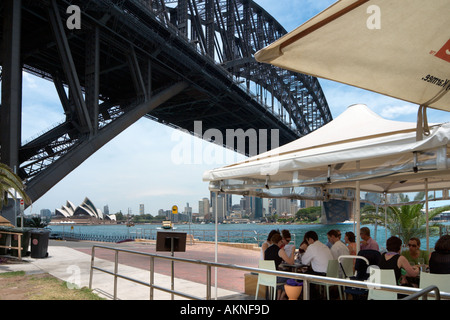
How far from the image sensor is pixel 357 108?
7.07 m

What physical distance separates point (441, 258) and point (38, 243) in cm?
1280

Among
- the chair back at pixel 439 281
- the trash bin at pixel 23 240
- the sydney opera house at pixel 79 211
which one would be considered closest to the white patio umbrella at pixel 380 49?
the chair back at pixel 439 281

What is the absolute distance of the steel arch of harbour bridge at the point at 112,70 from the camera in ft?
58.7

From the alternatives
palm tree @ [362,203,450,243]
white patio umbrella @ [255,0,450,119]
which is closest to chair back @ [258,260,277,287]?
white patio umbrella @ [255,0,450,119]

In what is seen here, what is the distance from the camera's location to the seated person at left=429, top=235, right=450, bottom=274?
16.5 feet

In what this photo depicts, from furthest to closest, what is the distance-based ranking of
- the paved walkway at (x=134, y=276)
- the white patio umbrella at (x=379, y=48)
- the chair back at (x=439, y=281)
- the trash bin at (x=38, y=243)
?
the trash bin at (x=38, y=243), the paved walkway at (x=134, y=276), the chair back at (x=439, y=281), the white patio umbrella at (x=379, y=48)

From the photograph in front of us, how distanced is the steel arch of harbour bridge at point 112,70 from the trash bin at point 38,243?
3.99 metres

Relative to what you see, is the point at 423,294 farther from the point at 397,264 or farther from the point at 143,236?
Answer: the point at 143,236

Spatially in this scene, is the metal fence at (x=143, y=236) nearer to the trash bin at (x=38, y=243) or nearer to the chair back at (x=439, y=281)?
the trash bin at (x=38, y=243)

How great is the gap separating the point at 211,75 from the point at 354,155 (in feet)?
87.1

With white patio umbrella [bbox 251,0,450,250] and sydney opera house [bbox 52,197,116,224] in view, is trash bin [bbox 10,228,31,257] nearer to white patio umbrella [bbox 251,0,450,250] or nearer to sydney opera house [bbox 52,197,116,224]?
white patio umbrella [bbox 251,0,450,250]

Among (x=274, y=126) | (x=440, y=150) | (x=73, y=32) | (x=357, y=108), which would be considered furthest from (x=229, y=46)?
(x=440, y=150)

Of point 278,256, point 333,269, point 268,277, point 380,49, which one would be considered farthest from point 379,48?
point 278,256
